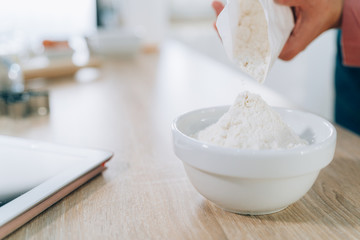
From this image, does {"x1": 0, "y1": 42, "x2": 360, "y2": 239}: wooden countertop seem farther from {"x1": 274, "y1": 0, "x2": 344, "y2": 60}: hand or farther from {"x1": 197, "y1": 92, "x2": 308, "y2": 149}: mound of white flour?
{"x1": 274, "y1": 0, "x2": 344, "y2": 60}: hand

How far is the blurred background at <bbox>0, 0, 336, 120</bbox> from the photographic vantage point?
1.90 meters

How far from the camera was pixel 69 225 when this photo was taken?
54cm

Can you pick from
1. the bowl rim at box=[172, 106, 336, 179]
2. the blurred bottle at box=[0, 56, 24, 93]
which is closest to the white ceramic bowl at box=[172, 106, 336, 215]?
the bowl rim at box=[172, 106, 336, 179]

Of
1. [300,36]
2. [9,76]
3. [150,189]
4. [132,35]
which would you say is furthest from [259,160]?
[132,35]

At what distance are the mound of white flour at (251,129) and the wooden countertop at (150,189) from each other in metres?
0.10

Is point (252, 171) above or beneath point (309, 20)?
beneath

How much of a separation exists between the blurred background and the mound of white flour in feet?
3.42

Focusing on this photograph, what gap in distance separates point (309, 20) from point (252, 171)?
1.89 feet

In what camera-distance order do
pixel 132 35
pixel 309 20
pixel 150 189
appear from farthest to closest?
pixel 132 35 → pixel 309 20 → pixel 150 189

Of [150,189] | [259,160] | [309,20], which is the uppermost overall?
[309,20]

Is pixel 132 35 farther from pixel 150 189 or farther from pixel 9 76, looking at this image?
pixel 150 189

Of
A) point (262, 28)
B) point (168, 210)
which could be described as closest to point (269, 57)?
point (262, 28)

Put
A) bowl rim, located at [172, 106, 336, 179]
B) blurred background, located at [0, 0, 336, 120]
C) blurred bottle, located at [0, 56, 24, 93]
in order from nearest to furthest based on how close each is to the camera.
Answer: bowl rim, located at [172, 106, 336, 179] → blurred bottle, located at [0, 56, 24, 93] → blurred background, located at [0, 0, 336, 120]

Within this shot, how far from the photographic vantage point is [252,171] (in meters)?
0.50
